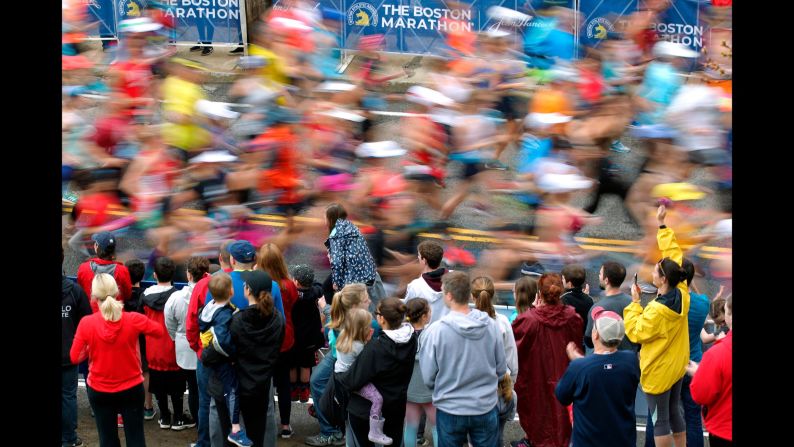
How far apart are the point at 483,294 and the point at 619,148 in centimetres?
463

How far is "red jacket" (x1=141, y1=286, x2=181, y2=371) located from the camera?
22.8ft

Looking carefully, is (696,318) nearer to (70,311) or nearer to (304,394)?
(304,394)

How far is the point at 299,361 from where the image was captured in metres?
7.28

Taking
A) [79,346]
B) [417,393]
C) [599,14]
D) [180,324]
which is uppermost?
[599,14]

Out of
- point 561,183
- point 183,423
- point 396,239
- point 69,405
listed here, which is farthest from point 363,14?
point 69,405

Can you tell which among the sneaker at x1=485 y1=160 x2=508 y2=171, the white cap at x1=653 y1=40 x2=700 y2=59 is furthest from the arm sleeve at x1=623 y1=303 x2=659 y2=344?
the white cap at x1=653 y1=40 x2=700 y2=59

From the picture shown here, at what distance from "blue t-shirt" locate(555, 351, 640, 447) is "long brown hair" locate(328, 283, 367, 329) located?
1368 mm

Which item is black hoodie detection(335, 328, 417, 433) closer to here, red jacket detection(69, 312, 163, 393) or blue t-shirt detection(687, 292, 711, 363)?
red jacket detection(69, 312, 163, 393)

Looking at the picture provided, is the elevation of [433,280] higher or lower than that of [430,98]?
lower

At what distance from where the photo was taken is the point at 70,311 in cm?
673

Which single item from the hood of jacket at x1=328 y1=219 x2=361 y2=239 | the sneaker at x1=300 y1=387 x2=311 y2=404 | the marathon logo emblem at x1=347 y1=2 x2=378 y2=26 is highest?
the marathon logo emblem at x1=347 y1=2 x2=378 y2=26

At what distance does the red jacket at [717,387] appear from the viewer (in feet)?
16.9

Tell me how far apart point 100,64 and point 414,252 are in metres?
4.78
